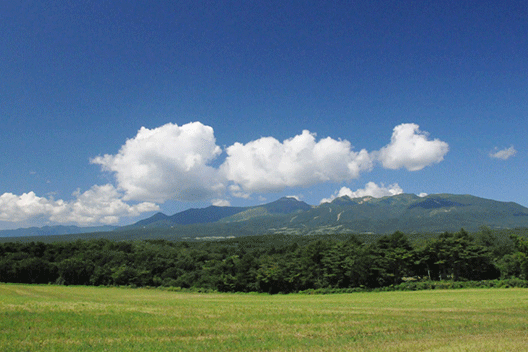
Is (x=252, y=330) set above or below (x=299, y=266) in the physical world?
above

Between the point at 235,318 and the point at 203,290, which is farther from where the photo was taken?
the point at 203,290

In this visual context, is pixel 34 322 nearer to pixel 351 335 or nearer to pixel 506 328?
pixel 351 335

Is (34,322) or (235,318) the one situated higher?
(34,322)

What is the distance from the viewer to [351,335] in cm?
1998

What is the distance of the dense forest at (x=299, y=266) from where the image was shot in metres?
80.4

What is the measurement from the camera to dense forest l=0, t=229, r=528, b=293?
80.4 meters

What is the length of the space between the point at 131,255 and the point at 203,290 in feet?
107

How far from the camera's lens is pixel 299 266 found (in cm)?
8569

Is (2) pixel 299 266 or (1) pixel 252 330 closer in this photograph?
(1) pixel 252 330

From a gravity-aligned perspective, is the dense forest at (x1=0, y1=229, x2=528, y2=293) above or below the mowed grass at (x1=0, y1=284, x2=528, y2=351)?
below

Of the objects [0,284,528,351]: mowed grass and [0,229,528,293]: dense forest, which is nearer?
[0,284,528,351]: mowed grass

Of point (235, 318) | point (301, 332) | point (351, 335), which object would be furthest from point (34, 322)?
point (351, 335)

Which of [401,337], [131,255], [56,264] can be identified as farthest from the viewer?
[131,255]

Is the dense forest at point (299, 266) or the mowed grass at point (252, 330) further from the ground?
the mowed grass at point (252, 330)
